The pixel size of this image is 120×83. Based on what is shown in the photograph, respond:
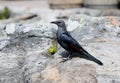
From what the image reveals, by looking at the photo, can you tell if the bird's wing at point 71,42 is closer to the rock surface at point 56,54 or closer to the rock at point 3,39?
the rock surface at point 56,54

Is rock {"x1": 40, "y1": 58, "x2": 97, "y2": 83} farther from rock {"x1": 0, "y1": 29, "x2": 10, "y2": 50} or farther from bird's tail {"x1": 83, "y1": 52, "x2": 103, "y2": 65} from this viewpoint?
rock {"x1": 0, "y1": 29, "x2": 10, "y2": 50}

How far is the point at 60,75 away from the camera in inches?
171

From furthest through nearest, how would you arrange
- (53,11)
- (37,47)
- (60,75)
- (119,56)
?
(53,11) → (37,47) → (119,56) → (60,75)

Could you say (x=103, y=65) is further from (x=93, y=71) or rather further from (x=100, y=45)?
(x=100, y=45)

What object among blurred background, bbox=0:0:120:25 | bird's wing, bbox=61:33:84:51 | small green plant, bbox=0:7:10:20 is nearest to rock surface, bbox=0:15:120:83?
bird's wing, bbox=61:33:84:51

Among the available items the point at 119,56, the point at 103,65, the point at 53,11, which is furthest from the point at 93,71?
the point at 53,11

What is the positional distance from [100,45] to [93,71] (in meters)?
0.67

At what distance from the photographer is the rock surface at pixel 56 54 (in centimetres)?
433

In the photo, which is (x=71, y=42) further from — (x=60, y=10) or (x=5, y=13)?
(x=5, y=13)

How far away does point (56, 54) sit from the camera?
4938 mm

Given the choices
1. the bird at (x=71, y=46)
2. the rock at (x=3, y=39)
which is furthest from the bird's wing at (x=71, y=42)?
the rock at (x=3, y=39)

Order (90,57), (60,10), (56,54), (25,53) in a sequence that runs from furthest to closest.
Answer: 1. (60,10)
2. (25,53)
3. (56,54)
4. (90,57)

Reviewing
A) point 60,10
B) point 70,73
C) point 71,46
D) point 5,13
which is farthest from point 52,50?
point 5,13

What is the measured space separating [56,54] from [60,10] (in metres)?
3.75
